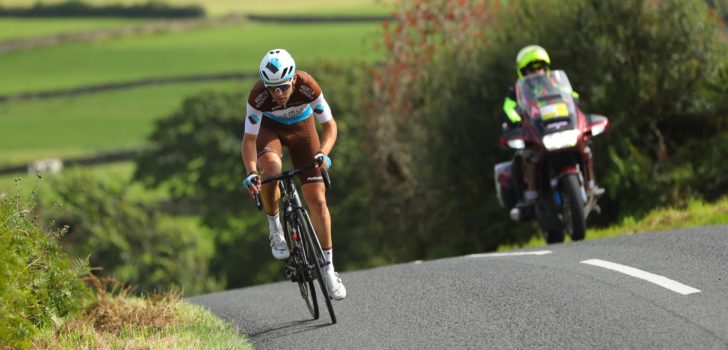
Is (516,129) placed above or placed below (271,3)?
above

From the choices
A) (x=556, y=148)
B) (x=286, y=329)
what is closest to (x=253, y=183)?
(x=286, y=329)

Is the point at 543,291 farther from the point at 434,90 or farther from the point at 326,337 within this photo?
the point at 434,90

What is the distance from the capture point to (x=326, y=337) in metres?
8.45

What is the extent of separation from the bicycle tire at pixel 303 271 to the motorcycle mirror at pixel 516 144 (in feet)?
15.0

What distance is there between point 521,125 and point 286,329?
5350 millimetres

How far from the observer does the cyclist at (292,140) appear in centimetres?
896

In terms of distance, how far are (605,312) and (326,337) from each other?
1.95 meters

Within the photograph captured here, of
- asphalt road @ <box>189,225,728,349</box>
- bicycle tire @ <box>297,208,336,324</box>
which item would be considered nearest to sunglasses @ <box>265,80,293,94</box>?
bicycle tire @ <box>297,208,336,324</box>

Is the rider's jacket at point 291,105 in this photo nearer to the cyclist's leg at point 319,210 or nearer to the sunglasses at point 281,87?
the sunglasses at point 281,87

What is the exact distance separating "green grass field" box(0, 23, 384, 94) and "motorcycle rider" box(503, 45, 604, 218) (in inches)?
2579

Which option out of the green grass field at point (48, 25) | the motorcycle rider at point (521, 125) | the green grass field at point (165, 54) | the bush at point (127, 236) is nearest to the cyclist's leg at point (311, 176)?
the motorcycle rider at point (521, 125)

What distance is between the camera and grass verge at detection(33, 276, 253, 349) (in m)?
8.12

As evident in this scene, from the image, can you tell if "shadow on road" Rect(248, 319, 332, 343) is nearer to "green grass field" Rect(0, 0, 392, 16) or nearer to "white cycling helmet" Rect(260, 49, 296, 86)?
"white cycling helmet" Rect(260, 49, 296, 86)

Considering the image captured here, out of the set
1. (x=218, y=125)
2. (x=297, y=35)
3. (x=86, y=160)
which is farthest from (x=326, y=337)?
(x=297, y=35)
